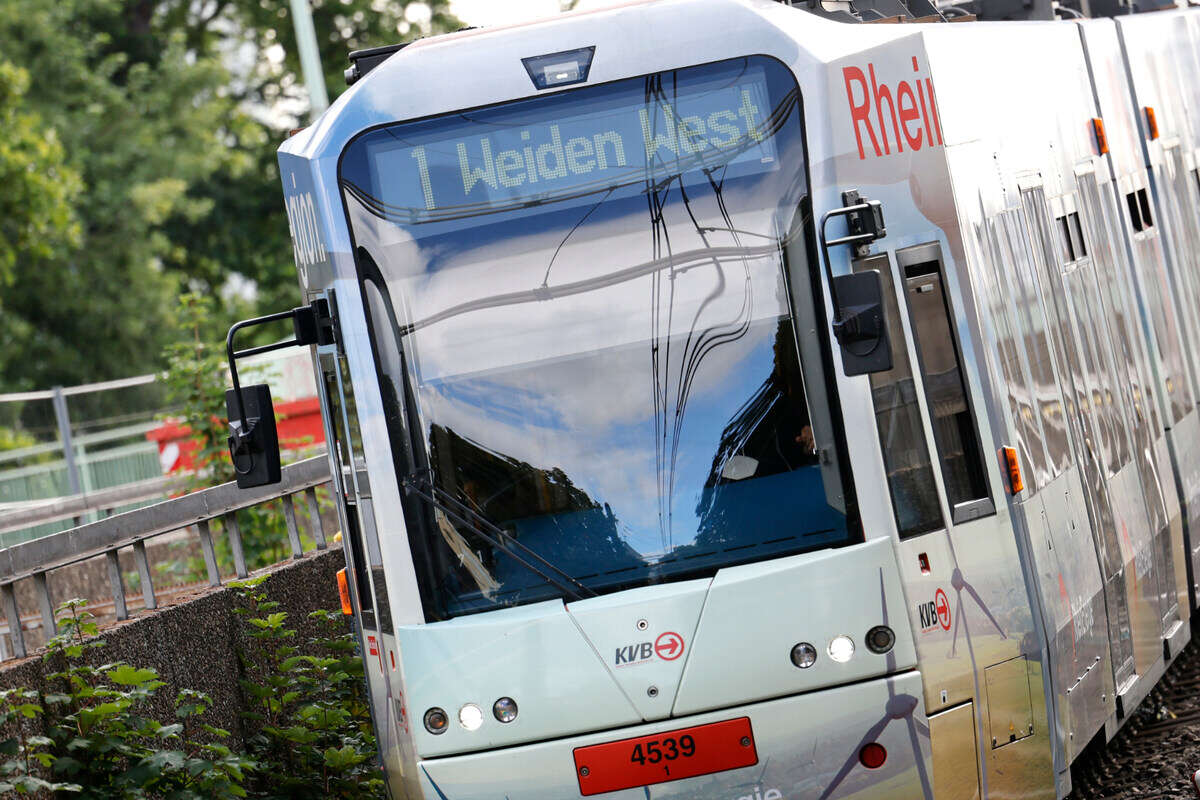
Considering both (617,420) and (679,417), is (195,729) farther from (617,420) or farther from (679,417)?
(679,417)

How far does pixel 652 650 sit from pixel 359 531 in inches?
56.9

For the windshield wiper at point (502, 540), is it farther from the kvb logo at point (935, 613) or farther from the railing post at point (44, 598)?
the railing post at point (44, 598)

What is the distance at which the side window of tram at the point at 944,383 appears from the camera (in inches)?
303

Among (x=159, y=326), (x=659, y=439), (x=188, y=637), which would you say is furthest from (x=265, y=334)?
(x=659, y=439)

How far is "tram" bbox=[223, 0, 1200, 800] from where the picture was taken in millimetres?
7434

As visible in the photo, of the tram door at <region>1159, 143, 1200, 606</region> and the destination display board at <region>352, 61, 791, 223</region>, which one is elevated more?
the destination display board at <region>352, 61, 791, 223</region>

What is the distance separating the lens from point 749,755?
7.43 m

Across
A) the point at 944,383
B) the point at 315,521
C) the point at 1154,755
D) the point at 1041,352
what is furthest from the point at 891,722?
the point at 315,521

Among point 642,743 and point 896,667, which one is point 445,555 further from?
point 896,667

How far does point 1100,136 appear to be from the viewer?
35.5 ft

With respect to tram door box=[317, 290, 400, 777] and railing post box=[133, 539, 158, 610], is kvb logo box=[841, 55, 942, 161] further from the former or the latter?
railing post box=[133, 539, 158, 610]

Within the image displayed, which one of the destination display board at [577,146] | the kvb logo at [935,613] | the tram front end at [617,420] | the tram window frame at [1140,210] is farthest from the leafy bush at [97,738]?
the tram window frame at [1140,210]

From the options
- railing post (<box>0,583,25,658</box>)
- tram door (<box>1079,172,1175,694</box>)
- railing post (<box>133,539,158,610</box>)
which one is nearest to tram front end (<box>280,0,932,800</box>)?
railing post (<box>0,583,25,658</box>)

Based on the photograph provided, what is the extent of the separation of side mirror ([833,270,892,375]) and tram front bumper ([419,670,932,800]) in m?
1.24
